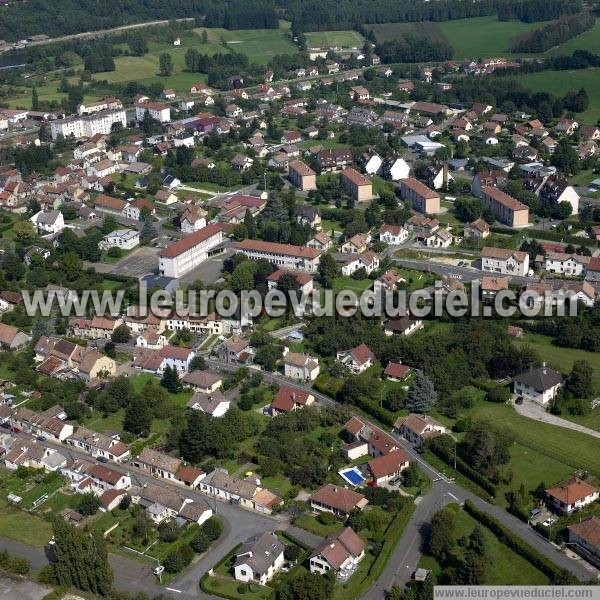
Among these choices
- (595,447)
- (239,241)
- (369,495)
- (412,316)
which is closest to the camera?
(369,495)

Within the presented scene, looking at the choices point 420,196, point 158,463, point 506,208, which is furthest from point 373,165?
point 158,463

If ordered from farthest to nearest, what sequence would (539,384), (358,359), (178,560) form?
(358,359)
(539,384)
(178,560)

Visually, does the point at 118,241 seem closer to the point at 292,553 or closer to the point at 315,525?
the point at 315,525

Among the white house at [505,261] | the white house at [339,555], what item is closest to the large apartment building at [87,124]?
the white house at [505,261]

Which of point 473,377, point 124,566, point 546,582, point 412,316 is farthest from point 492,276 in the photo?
point 124,566

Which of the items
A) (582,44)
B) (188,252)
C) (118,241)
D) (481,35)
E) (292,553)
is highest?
(582,44)

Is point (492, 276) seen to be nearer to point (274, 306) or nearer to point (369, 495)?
point (274, 306)

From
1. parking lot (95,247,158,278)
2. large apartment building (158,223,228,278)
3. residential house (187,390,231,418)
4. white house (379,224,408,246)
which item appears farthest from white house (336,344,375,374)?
parking lot (95,247,158,278)

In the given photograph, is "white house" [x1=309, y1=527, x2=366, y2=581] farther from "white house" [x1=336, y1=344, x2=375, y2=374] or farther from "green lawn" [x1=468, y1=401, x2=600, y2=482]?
"white house" [x1=336, y1=344, x2=375, y2=374]
